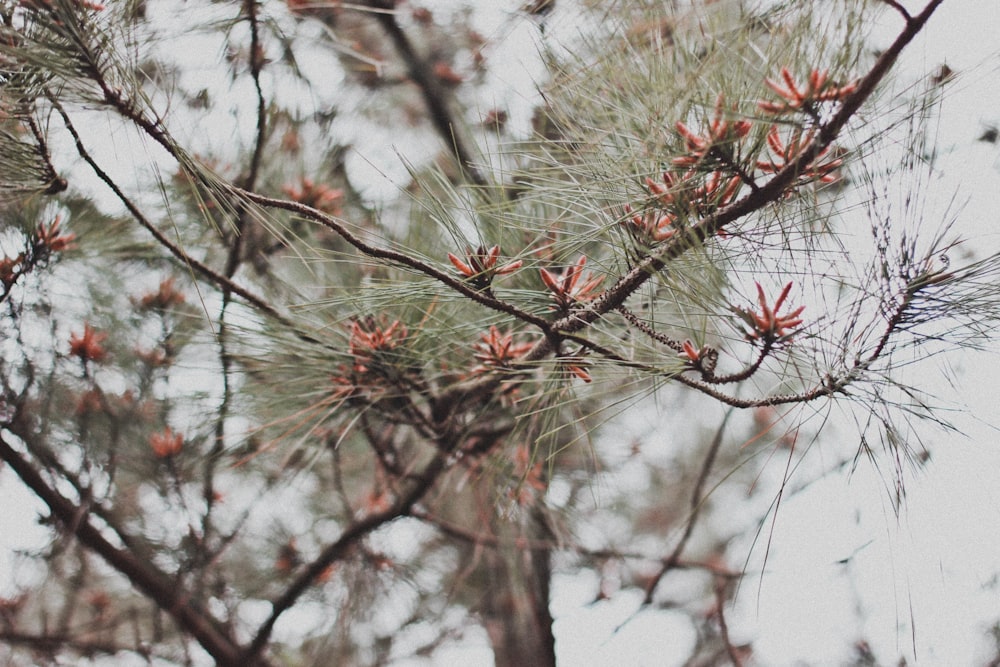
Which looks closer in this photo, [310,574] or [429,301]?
[429,301]

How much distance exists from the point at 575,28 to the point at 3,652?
1432 millimetres

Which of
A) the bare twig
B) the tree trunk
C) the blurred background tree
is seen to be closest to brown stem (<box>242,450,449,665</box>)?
the blurred background tree

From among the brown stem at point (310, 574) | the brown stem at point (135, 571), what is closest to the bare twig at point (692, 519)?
the brown stem at point (310, 574)

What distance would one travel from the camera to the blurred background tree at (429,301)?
1.73 feet

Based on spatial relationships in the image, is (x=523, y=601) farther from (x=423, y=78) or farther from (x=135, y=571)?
(x=423, y=78)

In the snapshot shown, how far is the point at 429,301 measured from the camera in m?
0.70

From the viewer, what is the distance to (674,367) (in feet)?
1.81

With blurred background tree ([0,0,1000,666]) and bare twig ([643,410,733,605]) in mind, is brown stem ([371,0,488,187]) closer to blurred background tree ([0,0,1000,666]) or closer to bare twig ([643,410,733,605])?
blurred background tree ([0,0,1000,666])

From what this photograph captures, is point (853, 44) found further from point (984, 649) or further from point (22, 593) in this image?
point (22, 593)

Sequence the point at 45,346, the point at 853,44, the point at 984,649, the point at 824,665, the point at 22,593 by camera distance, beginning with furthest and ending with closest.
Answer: the point at 824,665 → the point at 22,593 → the point at 984,649 → the point at 45,346 → the point at 853,44

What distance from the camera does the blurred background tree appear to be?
527 mm

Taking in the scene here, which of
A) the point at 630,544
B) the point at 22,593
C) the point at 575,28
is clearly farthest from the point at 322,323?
the point at 630,544

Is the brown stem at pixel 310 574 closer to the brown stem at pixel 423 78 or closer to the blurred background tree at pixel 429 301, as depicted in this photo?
the blurred background tree at pixel 429 301

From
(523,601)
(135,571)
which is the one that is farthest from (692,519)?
(135,571)
